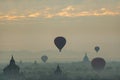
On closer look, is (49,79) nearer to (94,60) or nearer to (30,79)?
(30,79)

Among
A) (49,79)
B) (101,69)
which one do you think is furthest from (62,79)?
(101,69)

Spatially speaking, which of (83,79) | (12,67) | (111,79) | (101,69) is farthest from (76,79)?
(101,69)

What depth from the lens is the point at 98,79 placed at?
133750 mm

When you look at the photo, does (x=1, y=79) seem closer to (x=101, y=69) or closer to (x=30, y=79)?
(x=30, y=79)

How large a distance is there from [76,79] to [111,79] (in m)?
11.2

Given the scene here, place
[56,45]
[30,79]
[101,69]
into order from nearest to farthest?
[30,79], [56,45], [101,69]

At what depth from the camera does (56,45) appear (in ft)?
474

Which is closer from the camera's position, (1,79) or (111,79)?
(1,79)

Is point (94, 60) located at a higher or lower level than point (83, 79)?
higher

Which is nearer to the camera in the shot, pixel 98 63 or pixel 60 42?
pixel 60 42

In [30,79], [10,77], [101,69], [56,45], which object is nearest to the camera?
[10,77]

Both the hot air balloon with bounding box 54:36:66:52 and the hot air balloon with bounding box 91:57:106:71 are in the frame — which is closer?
the hot air balloon with bounding box 54:36:66:52

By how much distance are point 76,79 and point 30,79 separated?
631 inches

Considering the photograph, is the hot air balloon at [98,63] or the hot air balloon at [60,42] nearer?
the hot air balloon at [60,42]
